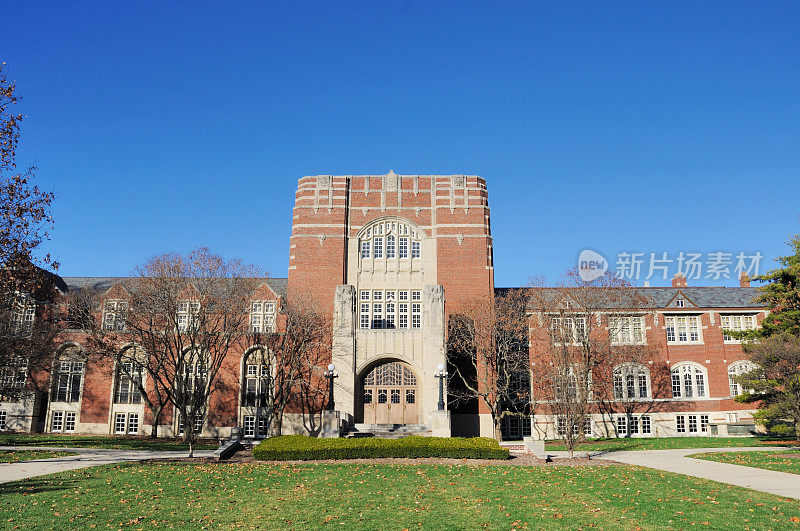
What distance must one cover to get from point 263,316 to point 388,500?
1077 inches

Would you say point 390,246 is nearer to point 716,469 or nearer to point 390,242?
point 390,242

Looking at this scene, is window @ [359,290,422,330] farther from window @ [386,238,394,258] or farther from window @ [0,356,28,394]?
window @ [0,356,28,394]

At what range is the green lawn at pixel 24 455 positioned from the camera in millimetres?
24159

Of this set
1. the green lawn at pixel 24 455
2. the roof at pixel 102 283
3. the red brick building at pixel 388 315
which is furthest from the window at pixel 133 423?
the green lawn at pixel 24 455

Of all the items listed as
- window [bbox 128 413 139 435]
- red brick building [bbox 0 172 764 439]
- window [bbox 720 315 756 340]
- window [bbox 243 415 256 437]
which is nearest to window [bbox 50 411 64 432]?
red brick building [bbox 0 172 764 439]

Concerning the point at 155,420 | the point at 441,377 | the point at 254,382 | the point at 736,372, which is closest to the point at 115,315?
the point at 155,420

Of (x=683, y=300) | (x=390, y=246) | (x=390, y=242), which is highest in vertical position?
(x=390, y=242)

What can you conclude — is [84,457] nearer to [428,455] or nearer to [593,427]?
[428,455]

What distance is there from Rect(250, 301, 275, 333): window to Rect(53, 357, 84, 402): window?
479 inches

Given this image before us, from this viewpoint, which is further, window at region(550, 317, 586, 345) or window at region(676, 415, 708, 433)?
window at region(676, 415, 708, 433)

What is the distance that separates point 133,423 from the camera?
39750 mm

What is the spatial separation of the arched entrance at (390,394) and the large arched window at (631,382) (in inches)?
586

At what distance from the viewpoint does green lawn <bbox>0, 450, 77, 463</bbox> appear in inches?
951

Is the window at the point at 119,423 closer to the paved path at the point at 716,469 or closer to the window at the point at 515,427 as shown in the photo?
the window at the point at 515,427
